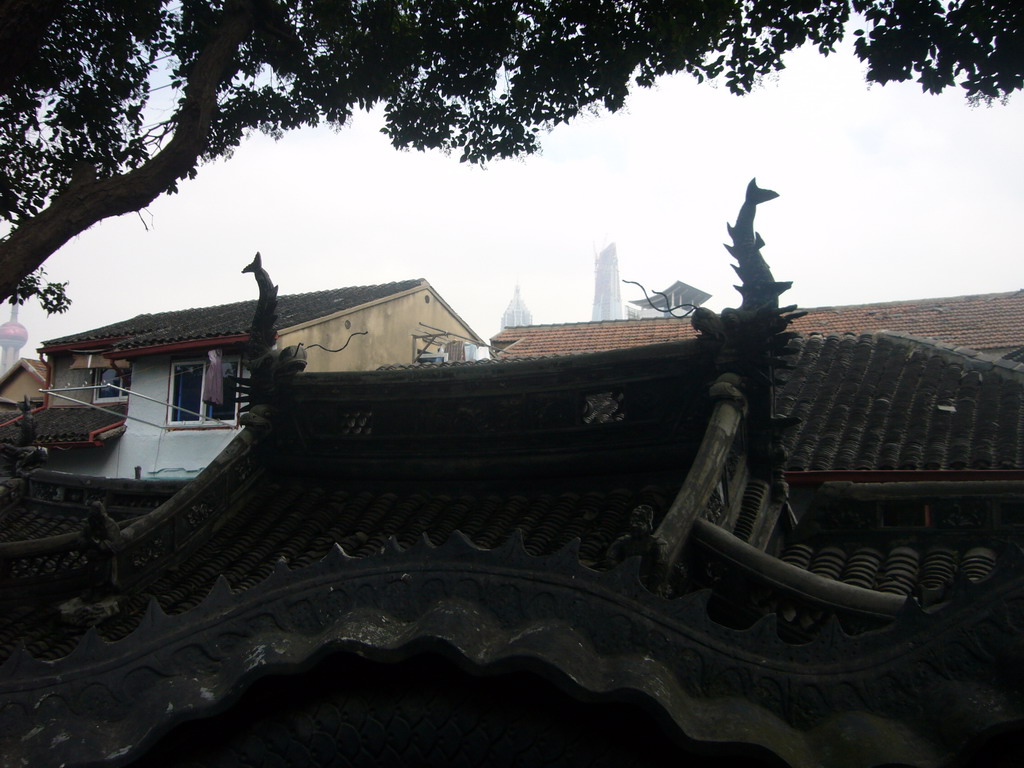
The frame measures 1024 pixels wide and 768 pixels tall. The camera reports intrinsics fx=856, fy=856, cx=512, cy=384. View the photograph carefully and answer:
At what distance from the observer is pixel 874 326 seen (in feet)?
70.3

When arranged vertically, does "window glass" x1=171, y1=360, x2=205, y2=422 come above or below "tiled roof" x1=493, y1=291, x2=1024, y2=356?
below

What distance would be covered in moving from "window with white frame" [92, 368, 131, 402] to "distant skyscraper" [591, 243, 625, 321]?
4385 cm

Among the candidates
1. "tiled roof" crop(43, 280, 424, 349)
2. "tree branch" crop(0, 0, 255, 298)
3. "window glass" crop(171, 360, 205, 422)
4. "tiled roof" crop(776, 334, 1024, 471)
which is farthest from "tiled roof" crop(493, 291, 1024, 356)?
"tree branch" crop(0, 0, 255, 298)

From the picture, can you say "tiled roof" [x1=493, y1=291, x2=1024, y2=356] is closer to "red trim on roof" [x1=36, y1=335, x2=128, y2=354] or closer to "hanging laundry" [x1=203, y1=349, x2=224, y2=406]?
"hanging laundry" [x1=203, y1=349, x2=224, y2=406]

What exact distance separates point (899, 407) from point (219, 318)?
726 inches

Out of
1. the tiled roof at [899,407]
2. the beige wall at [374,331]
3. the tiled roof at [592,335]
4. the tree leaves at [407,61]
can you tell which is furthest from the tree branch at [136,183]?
the tiled roof at [592,335]

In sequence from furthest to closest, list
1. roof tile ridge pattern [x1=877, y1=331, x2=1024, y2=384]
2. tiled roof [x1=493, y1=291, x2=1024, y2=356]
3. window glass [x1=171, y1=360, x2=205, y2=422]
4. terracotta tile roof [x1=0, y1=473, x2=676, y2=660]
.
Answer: window glass [x1=171, y1=360, x2=205, y2=422], tiled roof [x1=493, y1=291, x2=1024, y2=356], roof tile ridge pattern [x1=877, y1=331, x2=1024, y2=384], terracotta tile roof [x1=0, y1=473, x2=676, y2=660]

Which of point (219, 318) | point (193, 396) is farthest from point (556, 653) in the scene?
point (219, 318)

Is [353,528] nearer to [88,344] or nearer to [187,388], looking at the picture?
[187,388]

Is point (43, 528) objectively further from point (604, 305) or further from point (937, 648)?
point (604, 305)

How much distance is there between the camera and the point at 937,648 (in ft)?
7.09

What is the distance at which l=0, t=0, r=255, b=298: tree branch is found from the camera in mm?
5605

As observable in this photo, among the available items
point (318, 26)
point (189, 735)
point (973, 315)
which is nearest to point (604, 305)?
point (973, 315)

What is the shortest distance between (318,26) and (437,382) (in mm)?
4175
